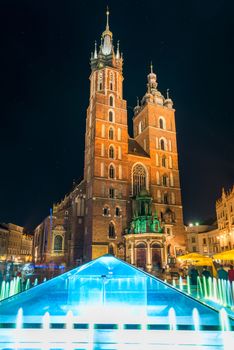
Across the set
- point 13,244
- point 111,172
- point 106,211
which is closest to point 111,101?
point 111,172

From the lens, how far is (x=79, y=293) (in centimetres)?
962

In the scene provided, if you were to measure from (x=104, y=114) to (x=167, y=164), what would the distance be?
15.2 m

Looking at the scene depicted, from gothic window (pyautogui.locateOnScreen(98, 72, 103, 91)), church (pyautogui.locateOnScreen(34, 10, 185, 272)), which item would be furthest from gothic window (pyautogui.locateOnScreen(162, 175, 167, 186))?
gothic window (pyautogui.locateOnScreen(98, 72, 103, 91))

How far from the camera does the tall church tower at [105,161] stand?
145ft

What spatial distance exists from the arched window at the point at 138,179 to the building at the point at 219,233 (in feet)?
53.3

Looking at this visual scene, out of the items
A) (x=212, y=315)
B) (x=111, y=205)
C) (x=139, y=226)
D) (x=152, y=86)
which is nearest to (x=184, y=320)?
(x=212, y=315)

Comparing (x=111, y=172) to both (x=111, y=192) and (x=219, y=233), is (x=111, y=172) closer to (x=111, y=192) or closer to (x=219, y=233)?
(x=111, y=192)

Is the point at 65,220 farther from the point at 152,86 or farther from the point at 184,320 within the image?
the point at 184,320

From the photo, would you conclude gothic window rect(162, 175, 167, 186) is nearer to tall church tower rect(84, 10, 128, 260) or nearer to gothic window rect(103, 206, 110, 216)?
tall church tower rect(84, 10, 128, 260)

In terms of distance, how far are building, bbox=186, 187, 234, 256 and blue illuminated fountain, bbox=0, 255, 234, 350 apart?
44.3 meters

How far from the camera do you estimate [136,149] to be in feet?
178

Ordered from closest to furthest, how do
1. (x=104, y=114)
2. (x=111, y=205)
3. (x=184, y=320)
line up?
(x=184, y=320)
(x=111, y=205)
(x=104, y=114)

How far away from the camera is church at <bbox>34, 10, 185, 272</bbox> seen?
42.8 meters

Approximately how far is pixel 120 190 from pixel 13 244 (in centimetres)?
5930
